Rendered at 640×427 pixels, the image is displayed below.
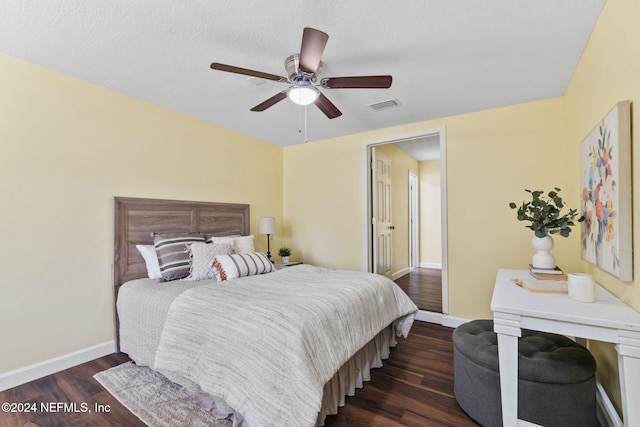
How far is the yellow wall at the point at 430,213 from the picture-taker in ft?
21.4

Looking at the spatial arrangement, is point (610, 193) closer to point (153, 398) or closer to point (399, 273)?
point (153, 398)

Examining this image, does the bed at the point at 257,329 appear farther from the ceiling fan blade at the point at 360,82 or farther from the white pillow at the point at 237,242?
the ceiling fan blade at the point at 360,82

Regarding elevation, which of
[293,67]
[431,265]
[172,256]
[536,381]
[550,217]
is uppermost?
[293,67]

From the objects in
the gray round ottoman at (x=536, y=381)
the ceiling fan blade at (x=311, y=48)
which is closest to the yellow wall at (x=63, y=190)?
the ceiling fan blade at (x=311, y=48)

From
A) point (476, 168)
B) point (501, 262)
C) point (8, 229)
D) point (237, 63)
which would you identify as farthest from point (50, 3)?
point (501, 262)

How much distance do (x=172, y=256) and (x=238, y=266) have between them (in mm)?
657

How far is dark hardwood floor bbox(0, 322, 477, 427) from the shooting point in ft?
5.66

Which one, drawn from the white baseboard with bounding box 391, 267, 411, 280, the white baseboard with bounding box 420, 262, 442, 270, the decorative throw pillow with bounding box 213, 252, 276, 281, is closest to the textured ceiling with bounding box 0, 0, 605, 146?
the decorative throw pillow with bounding box 213, 252, 276, 281

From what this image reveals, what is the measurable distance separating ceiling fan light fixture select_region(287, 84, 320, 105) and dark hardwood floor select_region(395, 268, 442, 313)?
295 centimetres

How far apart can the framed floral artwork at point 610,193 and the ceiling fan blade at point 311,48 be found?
1533mm

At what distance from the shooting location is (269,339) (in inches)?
59.2

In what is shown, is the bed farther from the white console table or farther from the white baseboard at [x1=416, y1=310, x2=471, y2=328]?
the white baseboard at [x1=416, y1=310, x2=471, y2=328]

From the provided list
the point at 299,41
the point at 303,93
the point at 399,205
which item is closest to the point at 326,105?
the point at 303,93

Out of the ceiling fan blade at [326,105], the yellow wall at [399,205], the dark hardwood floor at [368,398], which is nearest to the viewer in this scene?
the dark hardwood floor at [368,398]
